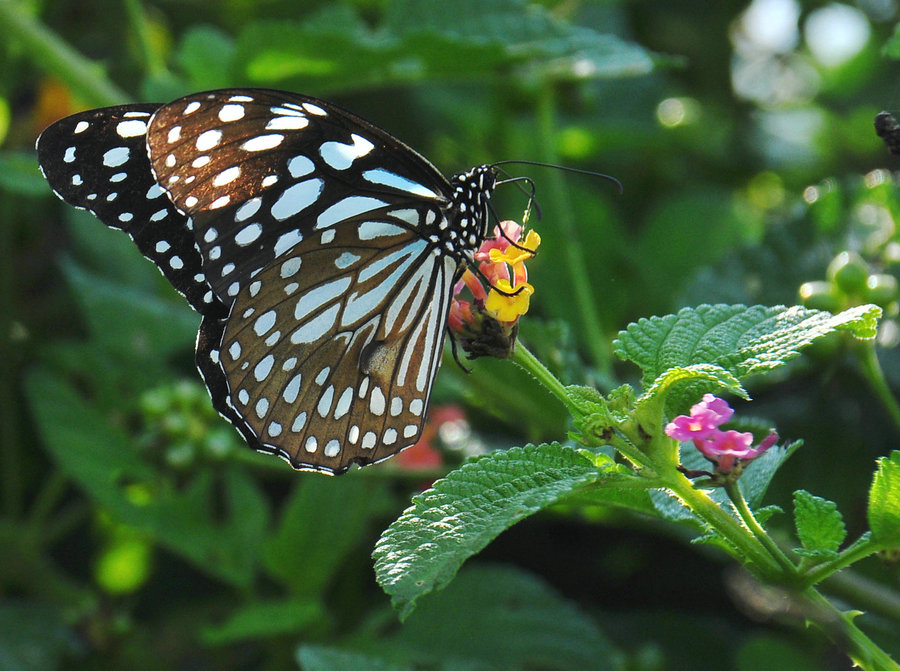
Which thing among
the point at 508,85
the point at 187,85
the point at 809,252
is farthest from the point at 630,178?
the point at 187,85

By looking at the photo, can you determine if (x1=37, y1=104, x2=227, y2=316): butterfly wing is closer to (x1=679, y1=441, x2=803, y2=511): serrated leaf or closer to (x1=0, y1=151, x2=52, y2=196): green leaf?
(x1=0, y1=151, x2=52, y2=196): green leaf

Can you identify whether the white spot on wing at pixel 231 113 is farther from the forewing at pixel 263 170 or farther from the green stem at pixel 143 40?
the green stem at pixel 143 40

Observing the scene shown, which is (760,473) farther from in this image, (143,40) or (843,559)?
(143,40)

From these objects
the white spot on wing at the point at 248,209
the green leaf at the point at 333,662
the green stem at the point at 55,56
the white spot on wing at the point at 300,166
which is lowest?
the green leaf at the point at 333,662

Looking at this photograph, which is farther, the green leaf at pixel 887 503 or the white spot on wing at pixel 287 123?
the white spot on wing at pixel 287 123

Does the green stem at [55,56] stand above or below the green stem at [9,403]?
above

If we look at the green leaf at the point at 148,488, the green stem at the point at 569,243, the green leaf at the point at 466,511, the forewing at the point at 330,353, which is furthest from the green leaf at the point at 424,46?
the green leaf at the point at 466,511

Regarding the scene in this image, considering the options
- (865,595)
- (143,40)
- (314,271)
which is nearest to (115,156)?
(314,271)
